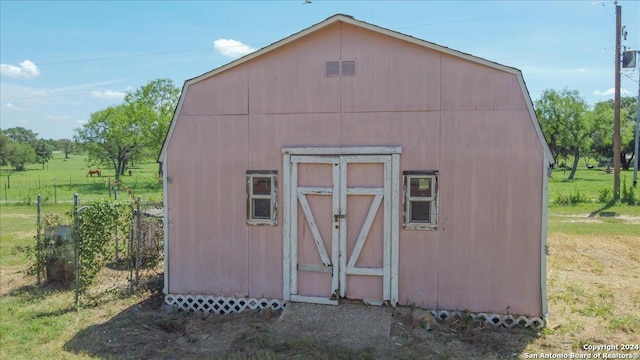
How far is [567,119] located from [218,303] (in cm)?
4039

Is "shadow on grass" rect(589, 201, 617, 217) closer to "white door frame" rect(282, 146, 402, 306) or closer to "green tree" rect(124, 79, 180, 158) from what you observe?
"white door frame" rect(282, 146, 402, 306)

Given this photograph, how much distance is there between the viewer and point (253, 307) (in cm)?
739

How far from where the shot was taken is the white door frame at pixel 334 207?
683 centimetres

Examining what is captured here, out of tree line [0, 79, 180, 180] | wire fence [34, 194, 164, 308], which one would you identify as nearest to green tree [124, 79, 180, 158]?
tree line [0, 79, 180, 180]

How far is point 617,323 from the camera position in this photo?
6.72 meters

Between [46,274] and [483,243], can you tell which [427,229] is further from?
[46,274]

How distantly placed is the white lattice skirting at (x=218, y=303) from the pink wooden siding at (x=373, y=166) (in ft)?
0.38

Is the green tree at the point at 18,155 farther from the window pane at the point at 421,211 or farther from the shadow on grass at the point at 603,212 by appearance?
the window pane at the point at 421,211

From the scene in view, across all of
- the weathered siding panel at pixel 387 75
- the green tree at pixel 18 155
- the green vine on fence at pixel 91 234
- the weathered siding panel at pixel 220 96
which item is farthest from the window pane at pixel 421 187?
the green tree at pixel 18 155

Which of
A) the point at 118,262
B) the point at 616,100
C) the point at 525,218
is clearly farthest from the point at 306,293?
the point at 616,100

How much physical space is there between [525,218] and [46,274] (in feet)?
27.8

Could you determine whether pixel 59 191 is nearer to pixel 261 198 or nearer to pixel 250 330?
pixel 261 198

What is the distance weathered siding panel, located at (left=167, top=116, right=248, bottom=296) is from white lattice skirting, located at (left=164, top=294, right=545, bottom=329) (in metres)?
0.12

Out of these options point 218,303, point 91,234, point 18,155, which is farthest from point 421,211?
point 18,155
